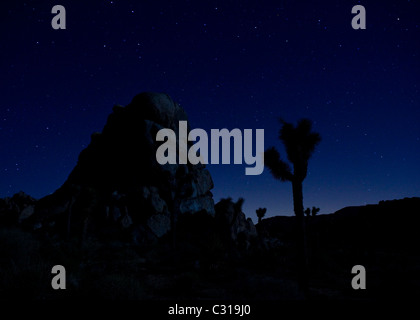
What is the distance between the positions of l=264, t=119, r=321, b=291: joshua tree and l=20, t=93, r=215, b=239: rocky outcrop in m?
14.8

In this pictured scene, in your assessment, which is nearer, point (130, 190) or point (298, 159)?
point (298, 159)

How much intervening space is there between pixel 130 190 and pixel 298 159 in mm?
26221

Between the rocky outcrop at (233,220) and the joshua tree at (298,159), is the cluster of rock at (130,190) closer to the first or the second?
the rocky outcrop at (233,220)

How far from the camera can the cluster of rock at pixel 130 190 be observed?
1119 inches

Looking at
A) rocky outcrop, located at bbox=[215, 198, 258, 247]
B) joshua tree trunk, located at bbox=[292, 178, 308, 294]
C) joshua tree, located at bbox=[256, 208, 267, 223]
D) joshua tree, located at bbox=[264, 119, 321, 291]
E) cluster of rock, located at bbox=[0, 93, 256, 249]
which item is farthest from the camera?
joshua tree, located at bbox=[256, 208, 267, 223]

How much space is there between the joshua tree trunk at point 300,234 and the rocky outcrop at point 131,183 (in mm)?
14904

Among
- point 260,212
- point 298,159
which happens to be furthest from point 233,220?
point 298,159

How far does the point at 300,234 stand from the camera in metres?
10.3

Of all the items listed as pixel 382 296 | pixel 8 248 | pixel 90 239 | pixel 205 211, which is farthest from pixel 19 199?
pixel 382 296

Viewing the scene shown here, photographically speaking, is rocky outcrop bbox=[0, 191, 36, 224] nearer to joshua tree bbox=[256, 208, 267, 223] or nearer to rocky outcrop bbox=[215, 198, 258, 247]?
rocky outcrop bbox=[215, 198, 258, 247]

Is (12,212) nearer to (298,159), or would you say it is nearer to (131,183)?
(131,183)

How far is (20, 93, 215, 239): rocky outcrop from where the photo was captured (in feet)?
94.9

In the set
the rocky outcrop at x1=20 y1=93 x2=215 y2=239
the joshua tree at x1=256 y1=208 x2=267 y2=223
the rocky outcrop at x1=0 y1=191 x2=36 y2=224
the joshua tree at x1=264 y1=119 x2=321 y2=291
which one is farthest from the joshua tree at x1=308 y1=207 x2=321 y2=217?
the rocky outcrop at x1=0 y1=191 x2=36 y2=224

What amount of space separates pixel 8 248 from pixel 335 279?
14.8 m
